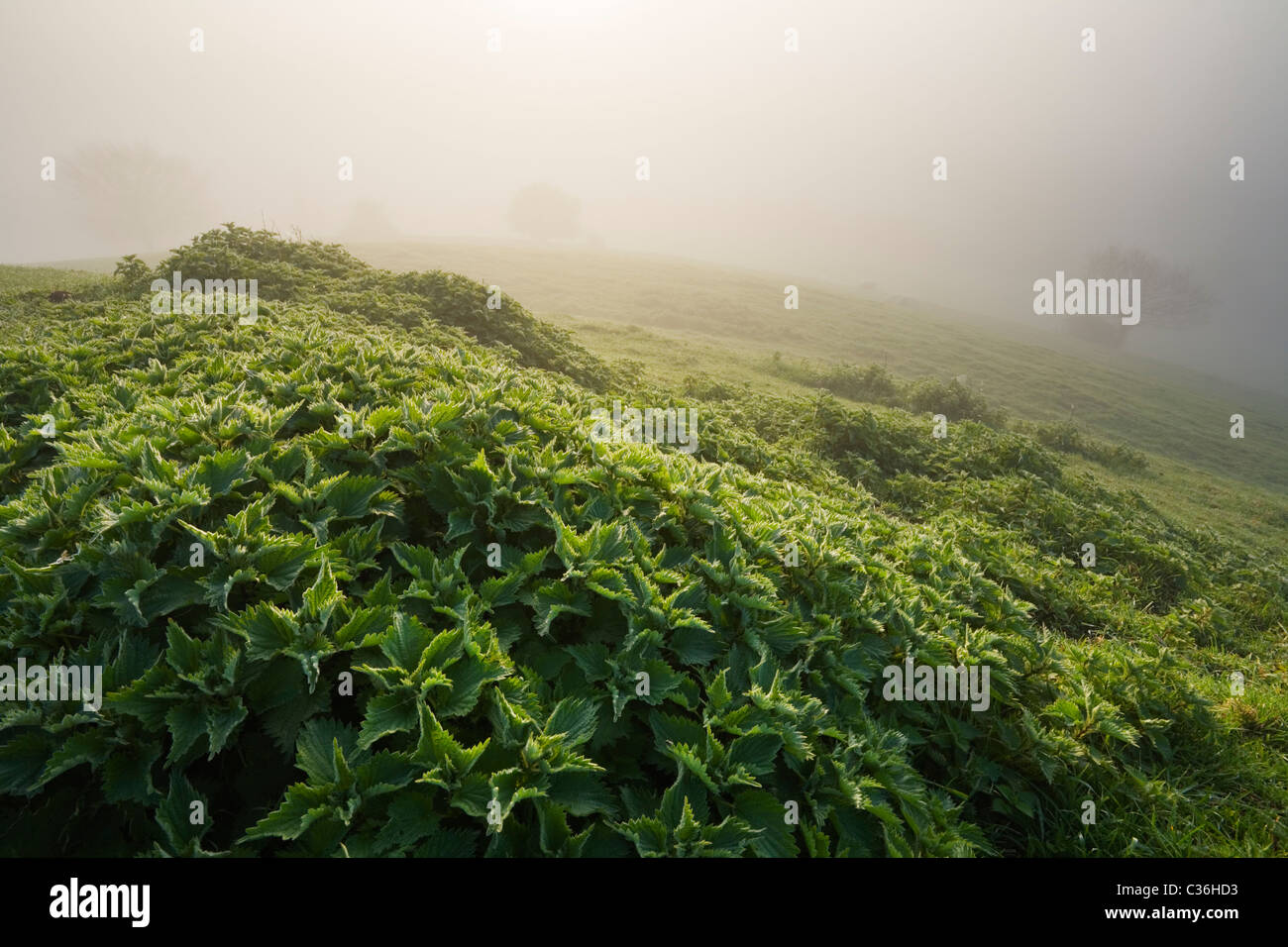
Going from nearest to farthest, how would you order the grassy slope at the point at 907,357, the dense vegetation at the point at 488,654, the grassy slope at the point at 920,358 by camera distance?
the dense vegetation at the point at 488,654 → the grassy slope at the point at 907,357 → the grassy slope at the point at 920,358

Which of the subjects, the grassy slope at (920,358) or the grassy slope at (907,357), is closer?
the grassy slope at (907,357)

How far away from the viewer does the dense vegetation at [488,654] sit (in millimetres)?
2553

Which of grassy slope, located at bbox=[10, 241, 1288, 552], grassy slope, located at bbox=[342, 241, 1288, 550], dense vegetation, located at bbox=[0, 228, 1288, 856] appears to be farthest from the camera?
grassy slope, located at bbox=[342, 241, 1288, 550]

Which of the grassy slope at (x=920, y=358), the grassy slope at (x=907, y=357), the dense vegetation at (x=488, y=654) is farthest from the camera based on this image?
the grassy slope at (x=920, y=358)

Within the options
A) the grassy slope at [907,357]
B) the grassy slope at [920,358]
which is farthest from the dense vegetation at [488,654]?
the grassy slope at [920,358]

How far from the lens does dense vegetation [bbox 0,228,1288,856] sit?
255 centimetres

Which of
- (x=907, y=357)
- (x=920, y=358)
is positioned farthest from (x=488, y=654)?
(x=920, y=358)

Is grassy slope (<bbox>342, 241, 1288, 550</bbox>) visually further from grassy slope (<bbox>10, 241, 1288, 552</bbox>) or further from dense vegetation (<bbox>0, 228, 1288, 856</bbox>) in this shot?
dense vegetation (<bbox>0, 228, 1288, 856</bbox>)

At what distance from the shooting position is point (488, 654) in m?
2.92

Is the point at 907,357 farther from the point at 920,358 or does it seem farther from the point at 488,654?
the point at 488,654

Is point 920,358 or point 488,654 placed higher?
point 920,358

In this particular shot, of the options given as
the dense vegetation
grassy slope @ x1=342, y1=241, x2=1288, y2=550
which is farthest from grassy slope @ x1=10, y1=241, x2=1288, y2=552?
the dense vegetation

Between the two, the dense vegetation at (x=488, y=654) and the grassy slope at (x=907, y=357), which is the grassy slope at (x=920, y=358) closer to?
the grassy slope at (x=907, y=357)
